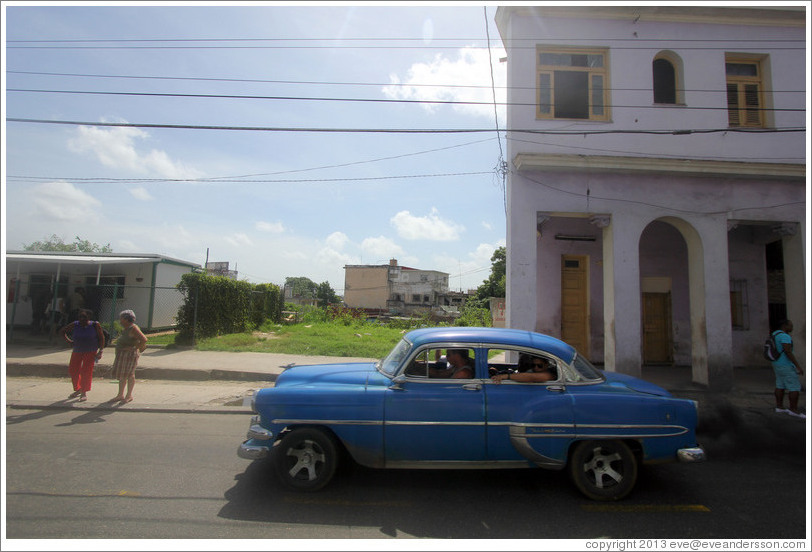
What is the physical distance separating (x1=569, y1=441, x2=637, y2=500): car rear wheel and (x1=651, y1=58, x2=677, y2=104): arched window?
32.6 feet

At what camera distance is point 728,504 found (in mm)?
4016

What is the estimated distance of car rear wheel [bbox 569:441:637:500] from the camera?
13.2 feet

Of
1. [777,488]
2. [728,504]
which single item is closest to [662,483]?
[728,504]

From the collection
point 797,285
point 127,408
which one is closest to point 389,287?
point 797,285

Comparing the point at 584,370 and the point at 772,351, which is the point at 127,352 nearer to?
the point at 584,370

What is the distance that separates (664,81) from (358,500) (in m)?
12.0

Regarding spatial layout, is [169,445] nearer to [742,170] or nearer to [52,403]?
[52,403]

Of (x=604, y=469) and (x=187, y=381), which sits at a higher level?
(x=604, y=469)

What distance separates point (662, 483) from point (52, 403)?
349 inches

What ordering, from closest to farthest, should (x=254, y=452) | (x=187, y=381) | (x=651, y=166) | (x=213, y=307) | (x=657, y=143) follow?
1. (x=254, y=452)
2. (x=187, y=381)
3. (x=651, y=166)
4. (x=657, y=143)
5. (x=213, y=307)

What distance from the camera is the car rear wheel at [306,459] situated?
13.3 ft

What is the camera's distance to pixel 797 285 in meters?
10.6

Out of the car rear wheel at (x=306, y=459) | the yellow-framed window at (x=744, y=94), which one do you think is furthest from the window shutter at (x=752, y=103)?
the car rear wheel at (x=306, y=459)

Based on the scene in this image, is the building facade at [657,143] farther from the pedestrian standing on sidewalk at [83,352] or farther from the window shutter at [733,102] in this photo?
the pedestrian standing on sidewalk at [83,352]
